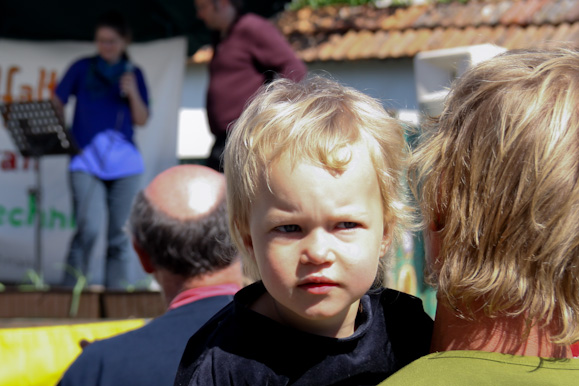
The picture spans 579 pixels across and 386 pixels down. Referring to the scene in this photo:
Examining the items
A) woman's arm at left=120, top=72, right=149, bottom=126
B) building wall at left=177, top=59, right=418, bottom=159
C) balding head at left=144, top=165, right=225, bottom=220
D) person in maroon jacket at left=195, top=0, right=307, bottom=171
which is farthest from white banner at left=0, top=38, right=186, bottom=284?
balding head at left=144, top=165, right=225, bottom=220

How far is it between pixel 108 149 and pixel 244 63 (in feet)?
5.24

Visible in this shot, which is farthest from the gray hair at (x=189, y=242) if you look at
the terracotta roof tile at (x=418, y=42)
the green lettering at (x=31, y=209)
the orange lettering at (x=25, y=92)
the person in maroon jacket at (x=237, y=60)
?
the terracotta roof tile at (x=418, y=42)

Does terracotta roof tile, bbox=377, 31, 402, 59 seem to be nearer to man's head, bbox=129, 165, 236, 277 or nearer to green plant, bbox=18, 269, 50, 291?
green plant, bbox=18, 269, 50, 291

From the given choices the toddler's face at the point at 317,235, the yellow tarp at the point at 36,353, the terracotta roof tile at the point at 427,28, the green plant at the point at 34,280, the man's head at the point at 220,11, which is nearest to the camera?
the toddler's face at the point at 317,235

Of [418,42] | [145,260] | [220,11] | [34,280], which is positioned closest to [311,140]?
[145,260]

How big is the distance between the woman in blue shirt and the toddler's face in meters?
4.74

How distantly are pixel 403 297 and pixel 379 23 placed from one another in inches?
461

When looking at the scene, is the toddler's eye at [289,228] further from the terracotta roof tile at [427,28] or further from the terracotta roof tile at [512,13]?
the terracotta roof tile at [512,13]

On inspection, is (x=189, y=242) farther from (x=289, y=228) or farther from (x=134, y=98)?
(x=134, y=98)

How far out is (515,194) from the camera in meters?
1.23

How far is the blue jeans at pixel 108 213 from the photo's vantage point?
5984 mm

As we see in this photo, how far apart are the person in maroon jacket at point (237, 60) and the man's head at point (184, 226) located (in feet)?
7.47

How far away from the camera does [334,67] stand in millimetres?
12047

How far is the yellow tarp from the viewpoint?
260 cm
